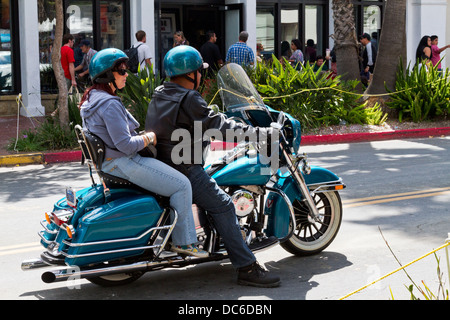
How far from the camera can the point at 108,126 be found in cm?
523

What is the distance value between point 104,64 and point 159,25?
16.8 metres

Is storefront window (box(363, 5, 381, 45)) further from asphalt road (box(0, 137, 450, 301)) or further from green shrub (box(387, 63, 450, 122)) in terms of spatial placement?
asphalt road (box(0, 137, 450, 301))

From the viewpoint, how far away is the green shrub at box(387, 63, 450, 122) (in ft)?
56.7

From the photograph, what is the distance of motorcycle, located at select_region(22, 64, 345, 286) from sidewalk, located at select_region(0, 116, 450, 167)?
6.68 meters

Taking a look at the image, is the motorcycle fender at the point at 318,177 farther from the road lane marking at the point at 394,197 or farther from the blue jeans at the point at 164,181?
the road lane marking at the point at 394,197

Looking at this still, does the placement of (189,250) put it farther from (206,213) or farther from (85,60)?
(85,60)

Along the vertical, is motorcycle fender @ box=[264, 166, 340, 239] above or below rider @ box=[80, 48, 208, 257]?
below

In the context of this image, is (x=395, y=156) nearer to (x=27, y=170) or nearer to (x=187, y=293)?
(x=27, y=170)

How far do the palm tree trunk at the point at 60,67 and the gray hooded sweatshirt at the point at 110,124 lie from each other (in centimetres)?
890

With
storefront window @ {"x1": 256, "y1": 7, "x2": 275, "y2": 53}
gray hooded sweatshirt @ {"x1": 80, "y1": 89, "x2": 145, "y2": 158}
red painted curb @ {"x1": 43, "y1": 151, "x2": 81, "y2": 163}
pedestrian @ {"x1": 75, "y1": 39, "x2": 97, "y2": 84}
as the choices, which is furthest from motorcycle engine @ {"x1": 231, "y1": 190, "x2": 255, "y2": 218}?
storefront window @ {"x1": 256, "y1": 7, "x2": 275, "y2": 53}

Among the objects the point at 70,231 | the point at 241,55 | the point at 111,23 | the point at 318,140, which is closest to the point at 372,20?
the point at 111,23

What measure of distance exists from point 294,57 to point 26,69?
23.5ft

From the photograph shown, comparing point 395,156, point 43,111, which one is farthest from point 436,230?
point 43,111

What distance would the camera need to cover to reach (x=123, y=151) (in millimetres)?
5207
